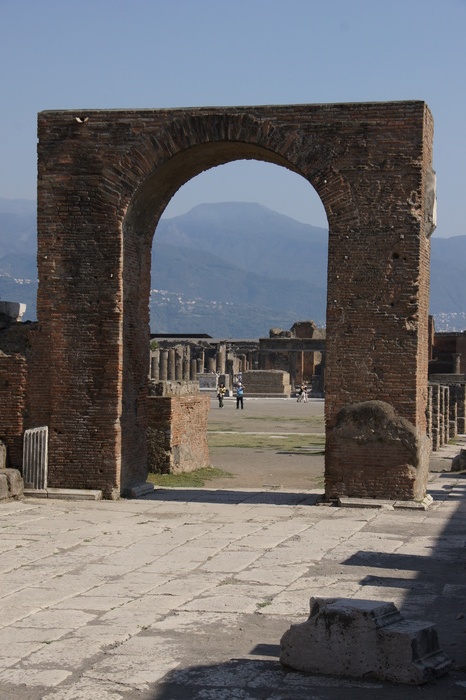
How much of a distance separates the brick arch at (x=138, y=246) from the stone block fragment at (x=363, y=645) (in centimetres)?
758

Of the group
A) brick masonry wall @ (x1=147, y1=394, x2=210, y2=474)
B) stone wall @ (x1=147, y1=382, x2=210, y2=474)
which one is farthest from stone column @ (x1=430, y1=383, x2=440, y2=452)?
brick masonry wall @ (x1=147, y1=394, x2=210, y2=474)

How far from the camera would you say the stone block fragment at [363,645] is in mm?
6594

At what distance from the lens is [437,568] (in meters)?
10.3

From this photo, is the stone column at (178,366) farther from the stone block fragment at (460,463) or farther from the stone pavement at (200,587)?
the stone pavement at (200,587)

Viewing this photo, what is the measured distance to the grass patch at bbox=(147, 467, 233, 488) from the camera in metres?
17.4

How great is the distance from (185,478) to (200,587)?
8865 mm

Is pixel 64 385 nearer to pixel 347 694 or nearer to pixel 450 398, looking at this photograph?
pixel 347 694

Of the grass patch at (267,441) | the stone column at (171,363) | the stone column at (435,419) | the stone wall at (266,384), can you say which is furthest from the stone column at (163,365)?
the stone column at (435,419)

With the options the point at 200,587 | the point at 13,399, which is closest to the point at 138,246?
the point at 13,399

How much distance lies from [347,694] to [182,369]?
65.8 metres

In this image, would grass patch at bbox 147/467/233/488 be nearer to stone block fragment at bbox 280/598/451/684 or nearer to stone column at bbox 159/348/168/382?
stone block fragment at bbox 280/598/451/684

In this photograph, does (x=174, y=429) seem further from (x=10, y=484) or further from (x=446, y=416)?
(x=446, y=416)

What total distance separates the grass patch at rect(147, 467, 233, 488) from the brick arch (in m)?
1.92

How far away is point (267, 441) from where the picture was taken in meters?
30.4
